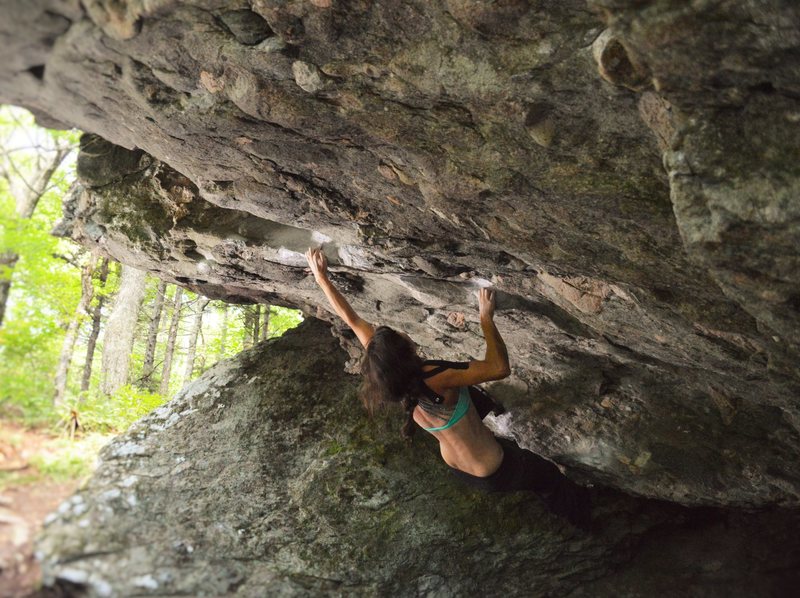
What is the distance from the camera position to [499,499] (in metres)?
6.64

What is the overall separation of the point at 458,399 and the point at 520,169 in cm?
239

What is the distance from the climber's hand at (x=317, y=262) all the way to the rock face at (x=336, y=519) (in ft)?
7.61

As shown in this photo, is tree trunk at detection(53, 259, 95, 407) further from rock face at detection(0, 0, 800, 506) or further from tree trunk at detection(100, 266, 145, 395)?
tree trunk at detection(100, 266, 145, 395)

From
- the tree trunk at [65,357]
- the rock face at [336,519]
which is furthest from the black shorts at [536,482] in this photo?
the tree trunk at [65,357]

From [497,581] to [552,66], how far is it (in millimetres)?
5457

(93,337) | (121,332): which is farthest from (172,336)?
(93,337)

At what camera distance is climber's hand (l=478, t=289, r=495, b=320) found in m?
→ 5.34

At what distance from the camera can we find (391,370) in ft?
14.8

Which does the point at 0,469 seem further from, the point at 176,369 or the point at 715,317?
the point at 176,369

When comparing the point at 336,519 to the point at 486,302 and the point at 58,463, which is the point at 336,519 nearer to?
the point at 486,302

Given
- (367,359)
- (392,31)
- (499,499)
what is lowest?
(499,499)

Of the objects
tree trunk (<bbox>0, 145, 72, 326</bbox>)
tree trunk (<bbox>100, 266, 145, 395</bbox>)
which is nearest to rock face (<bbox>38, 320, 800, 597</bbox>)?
tree trunk (<bbox>0, 145, 72, 326</bbox>)

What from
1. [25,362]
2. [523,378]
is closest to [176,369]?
[523,378]

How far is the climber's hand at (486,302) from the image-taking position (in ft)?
17.5
